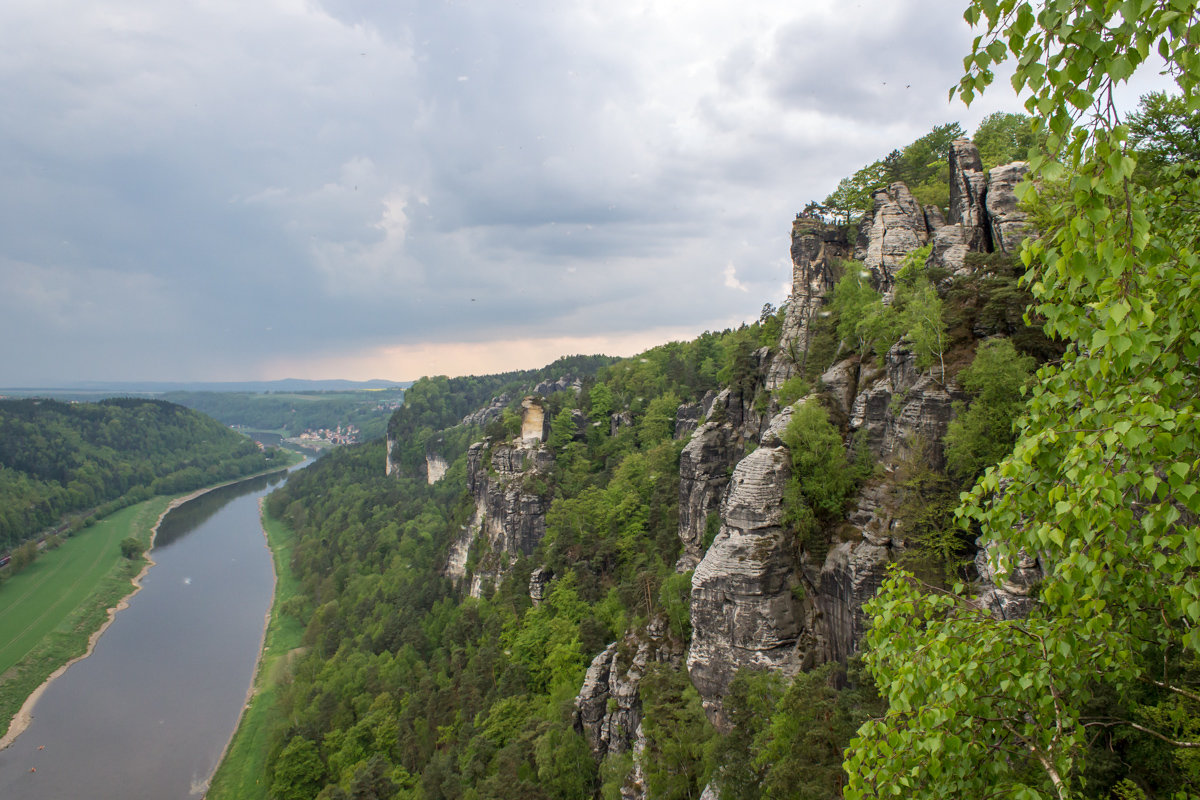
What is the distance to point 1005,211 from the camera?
72.6 ft

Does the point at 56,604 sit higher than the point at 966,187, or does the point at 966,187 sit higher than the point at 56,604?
the point at 966,187

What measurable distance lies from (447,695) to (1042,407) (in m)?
41.1

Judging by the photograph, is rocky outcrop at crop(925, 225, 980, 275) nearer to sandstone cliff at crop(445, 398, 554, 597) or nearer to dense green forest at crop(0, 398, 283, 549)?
sandstone cliff at crop(445, 398, 554, 597)

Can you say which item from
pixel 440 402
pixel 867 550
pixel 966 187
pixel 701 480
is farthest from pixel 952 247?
pixel 440 402

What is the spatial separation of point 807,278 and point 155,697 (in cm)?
6056

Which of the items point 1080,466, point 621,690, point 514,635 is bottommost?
point 514,635

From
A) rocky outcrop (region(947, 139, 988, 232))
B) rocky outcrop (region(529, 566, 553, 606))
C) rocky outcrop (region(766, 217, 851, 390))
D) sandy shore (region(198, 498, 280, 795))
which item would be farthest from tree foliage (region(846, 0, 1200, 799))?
sandy shore (region(198, 498, 280, 795))

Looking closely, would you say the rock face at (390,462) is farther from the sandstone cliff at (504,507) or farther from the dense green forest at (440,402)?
the sandstone cliff at (504,507)

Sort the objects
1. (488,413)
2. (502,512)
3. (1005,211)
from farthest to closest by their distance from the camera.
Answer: (488,413), (502,512), (1005,211)

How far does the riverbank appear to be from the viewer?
3978 cm

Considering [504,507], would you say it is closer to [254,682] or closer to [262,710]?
[262,710]

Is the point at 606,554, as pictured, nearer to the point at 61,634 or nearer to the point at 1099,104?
the point at 1099,104

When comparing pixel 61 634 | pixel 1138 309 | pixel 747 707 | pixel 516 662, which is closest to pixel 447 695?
pixel 516 662

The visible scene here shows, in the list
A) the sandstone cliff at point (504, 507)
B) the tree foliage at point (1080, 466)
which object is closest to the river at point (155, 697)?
the sandstone cliff at point (504, 507)
